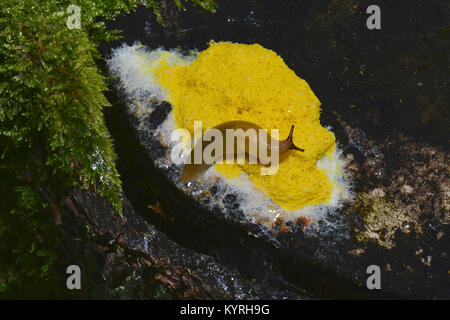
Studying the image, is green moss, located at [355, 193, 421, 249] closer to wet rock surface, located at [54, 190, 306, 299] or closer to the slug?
the slug

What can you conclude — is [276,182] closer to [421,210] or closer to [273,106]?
[273,106]

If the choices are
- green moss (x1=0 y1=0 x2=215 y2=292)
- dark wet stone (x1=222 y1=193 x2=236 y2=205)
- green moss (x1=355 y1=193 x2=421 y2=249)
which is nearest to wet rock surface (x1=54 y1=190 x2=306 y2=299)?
green moss (x1=0 y1=0 x2=215 y2=292)

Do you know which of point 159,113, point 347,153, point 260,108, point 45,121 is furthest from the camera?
point 347,153

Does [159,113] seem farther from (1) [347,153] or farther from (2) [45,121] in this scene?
(1) [347,153]

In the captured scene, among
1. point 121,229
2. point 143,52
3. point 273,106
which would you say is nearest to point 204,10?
point 143,52

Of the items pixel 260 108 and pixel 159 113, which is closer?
pixel 260 108

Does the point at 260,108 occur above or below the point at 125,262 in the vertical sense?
above

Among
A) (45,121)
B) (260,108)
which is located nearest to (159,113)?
(260,108)
